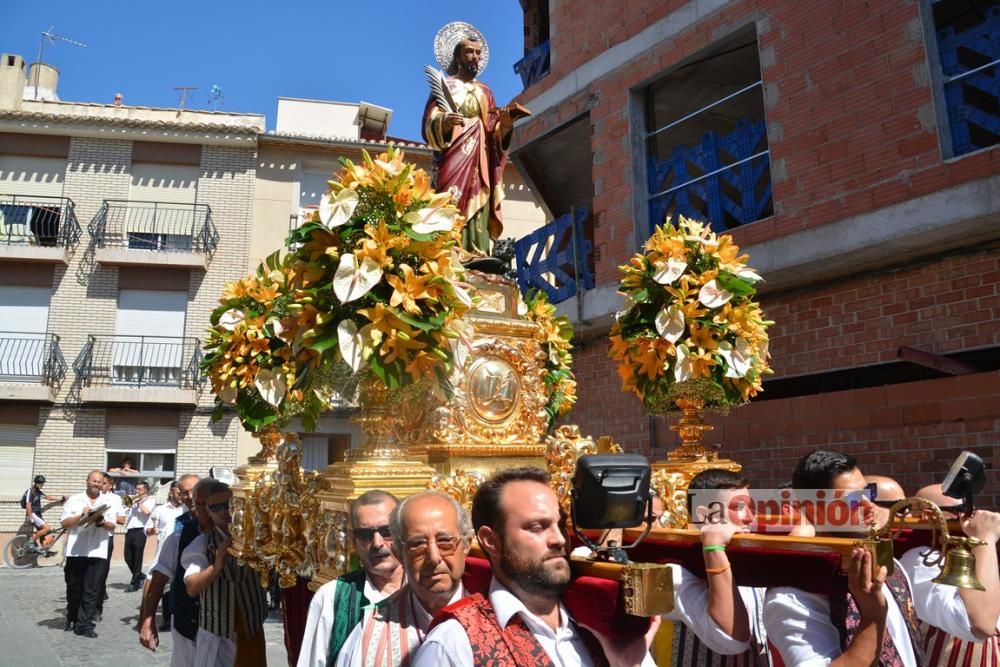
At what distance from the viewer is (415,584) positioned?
225 cm

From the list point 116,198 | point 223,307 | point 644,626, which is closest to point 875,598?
point 644,626

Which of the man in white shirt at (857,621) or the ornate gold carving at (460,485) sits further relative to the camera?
the ornate gold carving at (460,485)

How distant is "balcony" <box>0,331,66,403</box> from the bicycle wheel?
3563 millimetres

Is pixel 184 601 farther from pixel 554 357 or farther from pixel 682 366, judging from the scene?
pixel 682 366

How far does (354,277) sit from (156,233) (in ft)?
61.4

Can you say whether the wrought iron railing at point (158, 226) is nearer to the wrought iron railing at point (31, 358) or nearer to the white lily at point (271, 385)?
the wrought iron railing at point (31, 358)

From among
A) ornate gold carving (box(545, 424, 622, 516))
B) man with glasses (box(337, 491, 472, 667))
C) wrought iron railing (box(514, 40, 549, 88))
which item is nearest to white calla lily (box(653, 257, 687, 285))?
ornate gold carving (box(545, 424, 622, 516))

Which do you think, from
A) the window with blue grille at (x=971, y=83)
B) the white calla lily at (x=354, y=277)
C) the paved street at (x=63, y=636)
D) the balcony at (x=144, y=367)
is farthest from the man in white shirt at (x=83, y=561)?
the balcony at (x=144, y=367)

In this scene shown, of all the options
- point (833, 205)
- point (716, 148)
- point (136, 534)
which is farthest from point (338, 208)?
point (136, 534)

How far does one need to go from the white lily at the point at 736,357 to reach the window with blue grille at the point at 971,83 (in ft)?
10.0

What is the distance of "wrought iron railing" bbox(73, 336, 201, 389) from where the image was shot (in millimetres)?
18422

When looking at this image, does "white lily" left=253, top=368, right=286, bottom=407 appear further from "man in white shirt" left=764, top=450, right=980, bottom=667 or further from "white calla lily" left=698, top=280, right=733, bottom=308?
"man in white shirt" left=764, top=450, right=980, bottom=667

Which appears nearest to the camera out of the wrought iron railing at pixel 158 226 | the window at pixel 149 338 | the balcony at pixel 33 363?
the balcony at pixel 33 363

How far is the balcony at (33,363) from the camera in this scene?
17719mm
